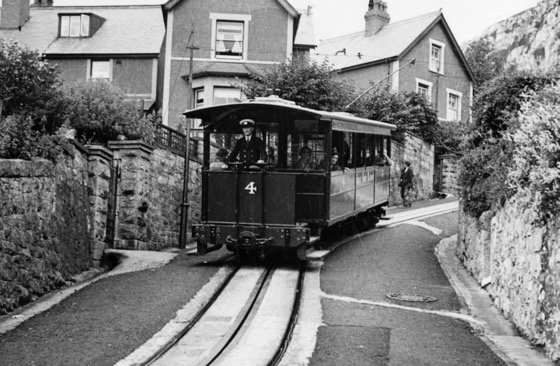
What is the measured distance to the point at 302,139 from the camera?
13266 mm

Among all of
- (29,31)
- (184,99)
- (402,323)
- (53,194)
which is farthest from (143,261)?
(29,31)

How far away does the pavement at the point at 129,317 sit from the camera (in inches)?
274

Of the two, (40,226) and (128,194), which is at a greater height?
(128,194)

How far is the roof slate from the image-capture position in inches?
1325

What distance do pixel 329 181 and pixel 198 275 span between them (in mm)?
3340

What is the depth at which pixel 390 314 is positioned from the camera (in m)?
9.15

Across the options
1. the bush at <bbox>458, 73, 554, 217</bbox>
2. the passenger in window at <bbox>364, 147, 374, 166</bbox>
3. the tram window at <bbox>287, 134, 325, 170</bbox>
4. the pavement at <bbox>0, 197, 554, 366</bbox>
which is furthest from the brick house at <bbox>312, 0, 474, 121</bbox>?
the pavement at <bbox>0, 197, 554, 366</bbox>

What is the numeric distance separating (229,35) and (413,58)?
10.8 m

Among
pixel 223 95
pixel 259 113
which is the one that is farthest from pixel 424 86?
pixel 259 113

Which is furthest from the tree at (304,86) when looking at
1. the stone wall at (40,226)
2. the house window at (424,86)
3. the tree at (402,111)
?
the stone wall at (40,226)

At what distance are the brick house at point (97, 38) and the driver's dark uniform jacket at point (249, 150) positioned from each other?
1526 cm

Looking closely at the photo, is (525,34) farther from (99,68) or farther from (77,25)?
(99,68)

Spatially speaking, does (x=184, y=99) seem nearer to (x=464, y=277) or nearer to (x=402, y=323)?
(x=464, y=277)

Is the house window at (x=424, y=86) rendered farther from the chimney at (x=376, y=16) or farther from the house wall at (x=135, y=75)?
the house wall at (x=135, y=75)
